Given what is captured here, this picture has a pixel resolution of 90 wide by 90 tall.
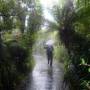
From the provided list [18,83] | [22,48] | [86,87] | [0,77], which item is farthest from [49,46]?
[86,87]

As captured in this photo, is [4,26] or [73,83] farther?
[4,26]

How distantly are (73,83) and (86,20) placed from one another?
6161 millimetres

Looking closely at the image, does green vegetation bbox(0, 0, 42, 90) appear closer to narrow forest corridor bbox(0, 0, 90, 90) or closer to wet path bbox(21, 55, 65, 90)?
narrow forest corridor bbox(0, 0, 90, 90)

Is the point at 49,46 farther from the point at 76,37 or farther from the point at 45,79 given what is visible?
the point at 45,79

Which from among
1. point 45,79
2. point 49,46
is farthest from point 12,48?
point 49,46

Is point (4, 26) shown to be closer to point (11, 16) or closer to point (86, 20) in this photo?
point (11, 16)

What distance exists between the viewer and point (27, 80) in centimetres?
1340

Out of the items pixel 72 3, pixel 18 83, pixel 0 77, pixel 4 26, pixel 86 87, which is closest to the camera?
pixel 86 87

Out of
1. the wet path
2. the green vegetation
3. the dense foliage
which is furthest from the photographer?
the wet path

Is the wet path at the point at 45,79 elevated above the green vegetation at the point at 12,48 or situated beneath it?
situated beneath

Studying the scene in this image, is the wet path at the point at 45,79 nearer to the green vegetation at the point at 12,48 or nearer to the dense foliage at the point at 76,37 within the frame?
the green vegetation at the point at 12,48

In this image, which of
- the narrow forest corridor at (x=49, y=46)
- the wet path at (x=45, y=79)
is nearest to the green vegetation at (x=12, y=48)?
the narrow forest corridor at (x=49, y=46)

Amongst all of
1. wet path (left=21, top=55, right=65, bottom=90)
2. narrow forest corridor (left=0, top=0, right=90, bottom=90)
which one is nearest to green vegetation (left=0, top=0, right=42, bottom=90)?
narrow forest corridor (left=0, top=0, right=90, bottom=90)

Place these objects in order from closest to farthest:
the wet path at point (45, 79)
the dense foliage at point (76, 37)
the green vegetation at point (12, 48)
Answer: the dense foliage at point (76, 37) < the green vegetation at point (12, 48) < the wet path at point (45, 79)
